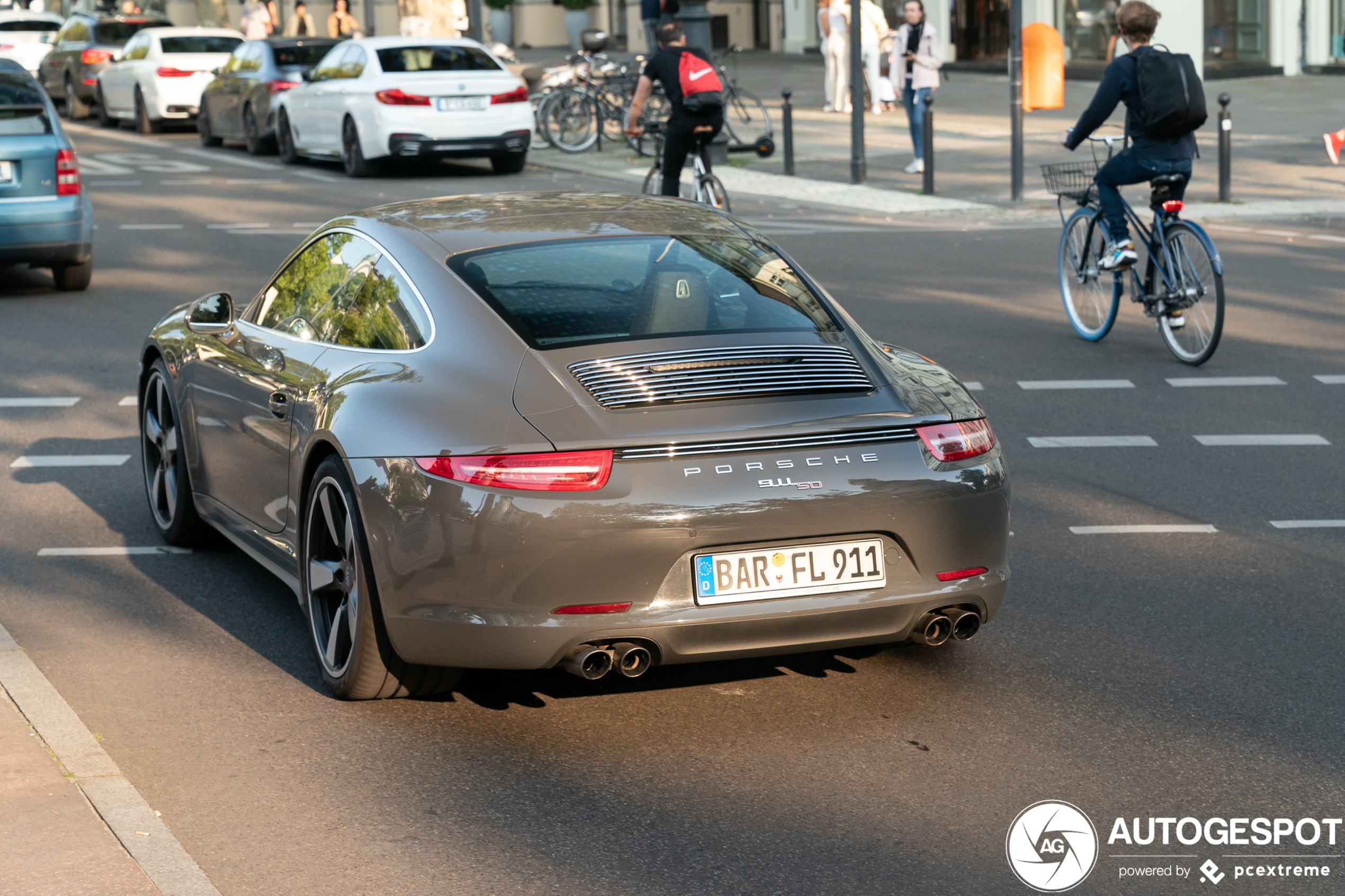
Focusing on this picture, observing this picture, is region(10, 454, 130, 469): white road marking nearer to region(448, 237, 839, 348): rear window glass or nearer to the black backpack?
region(448, 237, 839, 348): rear window glass

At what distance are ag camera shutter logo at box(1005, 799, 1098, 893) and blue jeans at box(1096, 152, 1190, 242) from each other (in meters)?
6.45

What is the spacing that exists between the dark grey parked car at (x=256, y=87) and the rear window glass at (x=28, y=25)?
1406 cm

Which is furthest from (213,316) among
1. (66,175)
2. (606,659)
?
(66,175)

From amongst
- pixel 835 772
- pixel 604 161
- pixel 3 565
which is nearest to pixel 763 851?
pixel 835 772

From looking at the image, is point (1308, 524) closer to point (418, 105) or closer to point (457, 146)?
point (457, 146)

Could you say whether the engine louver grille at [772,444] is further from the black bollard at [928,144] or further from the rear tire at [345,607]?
the black bollard at [928,144]

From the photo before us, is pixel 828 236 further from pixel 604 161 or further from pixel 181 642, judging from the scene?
pixel 181 642

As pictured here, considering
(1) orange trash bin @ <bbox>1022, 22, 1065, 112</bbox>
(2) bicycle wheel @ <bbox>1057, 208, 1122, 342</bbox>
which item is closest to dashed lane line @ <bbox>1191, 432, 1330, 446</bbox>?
(2) bicycle wheel @ <bbox>1057, 208, 1122, 342</bbox>

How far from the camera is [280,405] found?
5590mm

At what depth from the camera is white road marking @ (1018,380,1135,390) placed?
32.6ft

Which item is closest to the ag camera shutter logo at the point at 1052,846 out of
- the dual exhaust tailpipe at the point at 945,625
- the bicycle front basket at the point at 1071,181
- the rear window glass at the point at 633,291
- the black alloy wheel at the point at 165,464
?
the dual exhaust tailpipe at the point at 945,625

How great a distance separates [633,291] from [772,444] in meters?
0.87

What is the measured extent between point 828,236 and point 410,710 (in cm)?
1163

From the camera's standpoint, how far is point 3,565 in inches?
267
